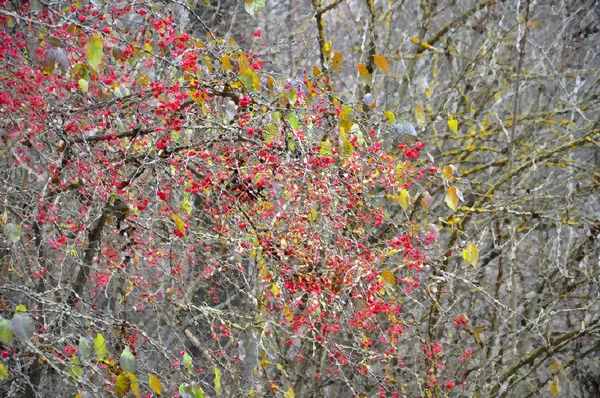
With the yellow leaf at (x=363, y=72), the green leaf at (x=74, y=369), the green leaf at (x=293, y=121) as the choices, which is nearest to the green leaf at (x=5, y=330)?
the green leaf at (x=74, y=369)

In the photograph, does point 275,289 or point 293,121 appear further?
point 275,289

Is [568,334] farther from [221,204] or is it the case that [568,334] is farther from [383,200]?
[221,204]

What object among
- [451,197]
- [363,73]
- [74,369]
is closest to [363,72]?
[363,73]

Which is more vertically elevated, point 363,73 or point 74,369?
point 363,73

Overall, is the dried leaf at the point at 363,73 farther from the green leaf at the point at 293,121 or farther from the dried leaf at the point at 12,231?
the dried leaf at the point at 12,231

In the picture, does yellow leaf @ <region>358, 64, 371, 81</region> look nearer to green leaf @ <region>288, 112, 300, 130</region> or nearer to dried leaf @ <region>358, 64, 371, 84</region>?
dried leaf @ <region>358, 64, 371, 84</region>

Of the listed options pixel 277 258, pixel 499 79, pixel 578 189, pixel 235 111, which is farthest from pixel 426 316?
pixel 235 111

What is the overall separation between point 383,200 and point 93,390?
139 inches

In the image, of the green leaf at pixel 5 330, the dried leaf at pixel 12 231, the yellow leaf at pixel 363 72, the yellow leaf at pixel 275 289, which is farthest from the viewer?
the yellow leaf at pixel 275 289

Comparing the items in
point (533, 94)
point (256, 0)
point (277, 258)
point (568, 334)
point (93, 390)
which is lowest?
point (568, 334)

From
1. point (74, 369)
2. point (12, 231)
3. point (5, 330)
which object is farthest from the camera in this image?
point (74, 369)

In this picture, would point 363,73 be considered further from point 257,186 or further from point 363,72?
point 257,186

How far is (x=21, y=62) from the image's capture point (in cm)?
307

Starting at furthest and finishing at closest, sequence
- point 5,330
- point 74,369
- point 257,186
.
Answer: point 257,186
point 74,369
point 5,330
